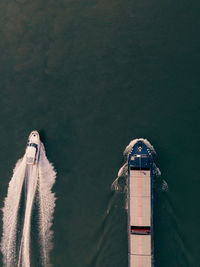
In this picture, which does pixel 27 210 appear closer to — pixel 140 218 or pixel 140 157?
pixel 140 218

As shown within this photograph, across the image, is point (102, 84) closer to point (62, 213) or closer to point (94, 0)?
point (94, 0)

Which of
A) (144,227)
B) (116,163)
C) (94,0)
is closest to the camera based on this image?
(144,227)

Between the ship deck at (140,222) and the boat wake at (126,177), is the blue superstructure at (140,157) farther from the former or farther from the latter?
the ship deck at (140,222)

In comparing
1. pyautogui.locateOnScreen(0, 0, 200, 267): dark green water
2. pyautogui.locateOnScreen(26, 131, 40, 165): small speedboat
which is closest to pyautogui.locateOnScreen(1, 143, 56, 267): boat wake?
Answer: pyautogui.locateOnScreen(26, 131, 40, 165): small speedboat

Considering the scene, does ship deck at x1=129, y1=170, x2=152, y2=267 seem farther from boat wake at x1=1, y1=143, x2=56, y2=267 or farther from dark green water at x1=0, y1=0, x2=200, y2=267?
boat wake at x1=1, y1=143, x2=56, y2=267

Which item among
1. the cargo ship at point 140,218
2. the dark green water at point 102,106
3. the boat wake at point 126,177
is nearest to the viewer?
the cargo ship at point 140,218

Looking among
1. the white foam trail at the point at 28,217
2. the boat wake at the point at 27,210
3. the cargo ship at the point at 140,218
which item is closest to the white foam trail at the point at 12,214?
the boat wake at the point at 27,210

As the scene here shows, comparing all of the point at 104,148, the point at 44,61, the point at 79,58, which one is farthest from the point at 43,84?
the point at 104,148

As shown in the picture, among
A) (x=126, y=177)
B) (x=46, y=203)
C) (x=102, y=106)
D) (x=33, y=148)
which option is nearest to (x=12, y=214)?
(x=46, y=203)
